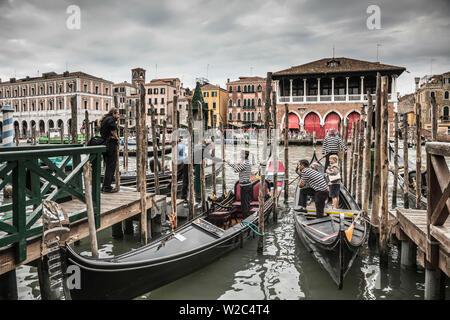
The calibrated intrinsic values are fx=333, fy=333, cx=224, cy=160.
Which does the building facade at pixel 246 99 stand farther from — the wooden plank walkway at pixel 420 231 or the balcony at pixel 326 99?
the wooden plank walkway at pixel 420 231

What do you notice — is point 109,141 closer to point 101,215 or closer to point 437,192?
point 101,215

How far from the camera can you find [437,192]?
270 centimetres

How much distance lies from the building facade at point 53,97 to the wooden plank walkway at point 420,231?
36.5 meters

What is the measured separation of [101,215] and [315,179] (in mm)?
3134

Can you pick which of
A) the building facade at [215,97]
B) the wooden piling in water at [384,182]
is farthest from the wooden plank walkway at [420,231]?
the building facade at [215,97]

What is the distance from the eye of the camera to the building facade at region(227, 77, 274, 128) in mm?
37781

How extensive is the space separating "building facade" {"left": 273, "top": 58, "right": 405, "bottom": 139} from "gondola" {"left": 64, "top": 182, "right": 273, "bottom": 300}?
73.1ft

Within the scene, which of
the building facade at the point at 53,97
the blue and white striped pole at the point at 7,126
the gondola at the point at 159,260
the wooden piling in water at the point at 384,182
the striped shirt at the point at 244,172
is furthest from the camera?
the building facade at the point at 53,97

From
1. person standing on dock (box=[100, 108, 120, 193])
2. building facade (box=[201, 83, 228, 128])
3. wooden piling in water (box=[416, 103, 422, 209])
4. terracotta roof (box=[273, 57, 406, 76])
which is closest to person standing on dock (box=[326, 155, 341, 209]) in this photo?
wooden piling in water (box=[416, 103, 422, 209])

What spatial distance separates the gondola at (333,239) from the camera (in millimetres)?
3732

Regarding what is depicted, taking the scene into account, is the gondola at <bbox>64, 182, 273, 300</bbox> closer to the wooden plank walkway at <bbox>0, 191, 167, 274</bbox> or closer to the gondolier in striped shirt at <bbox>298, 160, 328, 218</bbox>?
the wooden plank walkway at <bbox>0, 191, 167, 274</bbox>

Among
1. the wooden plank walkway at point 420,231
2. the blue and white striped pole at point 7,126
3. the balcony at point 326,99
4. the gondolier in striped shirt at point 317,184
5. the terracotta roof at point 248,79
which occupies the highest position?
the terracotta roof at point 248,79
